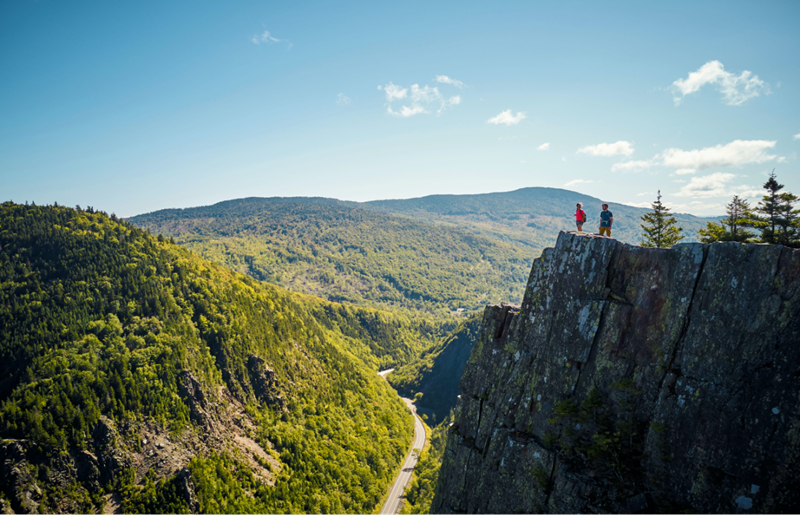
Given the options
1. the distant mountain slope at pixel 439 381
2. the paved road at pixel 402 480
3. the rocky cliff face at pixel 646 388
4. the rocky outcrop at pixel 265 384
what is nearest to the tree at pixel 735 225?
the rocky cliff face at pixel 646 388

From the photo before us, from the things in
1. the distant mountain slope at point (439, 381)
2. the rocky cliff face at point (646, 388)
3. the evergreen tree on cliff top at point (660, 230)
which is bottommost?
the distant mountain slope at point (439, 381)

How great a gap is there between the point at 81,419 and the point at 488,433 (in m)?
79.0

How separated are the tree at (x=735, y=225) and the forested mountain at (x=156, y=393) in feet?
302

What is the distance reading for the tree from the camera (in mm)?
29469

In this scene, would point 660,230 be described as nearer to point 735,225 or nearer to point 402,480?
point 735,225

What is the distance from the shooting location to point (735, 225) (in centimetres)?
3069

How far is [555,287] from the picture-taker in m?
27.1

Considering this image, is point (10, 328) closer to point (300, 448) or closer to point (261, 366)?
point (261, 366)

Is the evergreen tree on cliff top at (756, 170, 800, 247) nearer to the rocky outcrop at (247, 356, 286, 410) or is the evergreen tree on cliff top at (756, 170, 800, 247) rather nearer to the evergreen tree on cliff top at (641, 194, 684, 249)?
the evergreen tree on cliff top at (641, 194, 684, 249)

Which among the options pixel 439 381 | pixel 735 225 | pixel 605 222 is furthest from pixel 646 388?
pixel 439 381

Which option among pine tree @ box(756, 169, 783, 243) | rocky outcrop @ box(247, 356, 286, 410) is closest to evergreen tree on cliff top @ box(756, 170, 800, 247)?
pine tree @ box(756, 169, 783, 243)

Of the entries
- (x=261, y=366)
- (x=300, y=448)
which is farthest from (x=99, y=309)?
(x=300, y=448)

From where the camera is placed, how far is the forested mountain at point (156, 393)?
64.8m

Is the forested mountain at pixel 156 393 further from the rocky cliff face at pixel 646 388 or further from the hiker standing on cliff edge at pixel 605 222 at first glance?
the hiker standing on cliff edge at pixel 605 222
